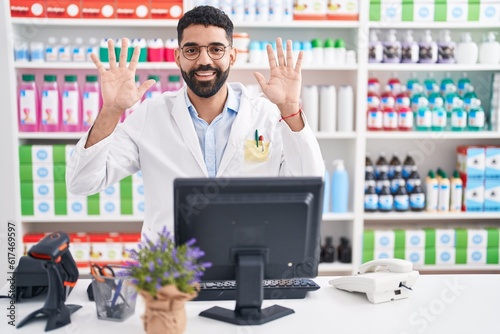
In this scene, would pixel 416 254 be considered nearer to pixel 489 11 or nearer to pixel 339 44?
pixel 339 44

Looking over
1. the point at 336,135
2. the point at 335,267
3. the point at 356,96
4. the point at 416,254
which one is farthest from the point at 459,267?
the point at 356,96

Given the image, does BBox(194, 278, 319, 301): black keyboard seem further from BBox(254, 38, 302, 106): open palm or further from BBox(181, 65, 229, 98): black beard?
BBox(181, 65, 229, 98): black beard

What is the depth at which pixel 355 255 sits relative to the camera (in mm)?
3730

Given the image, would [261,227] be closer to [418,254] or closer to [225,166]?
[225,166]

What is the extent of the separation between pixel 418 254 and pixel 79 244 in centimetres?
199

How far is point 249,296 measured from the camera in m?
1.72

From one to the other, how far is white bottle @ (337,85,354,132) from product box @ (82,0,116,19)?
1.38 m

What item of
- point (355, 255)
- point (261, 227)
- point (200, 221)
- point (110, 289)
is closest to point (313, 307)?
point (261, 227)

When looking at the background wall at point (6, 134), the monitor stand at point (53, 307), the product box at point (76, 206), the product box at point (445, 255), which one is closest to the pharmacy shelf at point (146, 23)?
the background wall at point (6, 134)

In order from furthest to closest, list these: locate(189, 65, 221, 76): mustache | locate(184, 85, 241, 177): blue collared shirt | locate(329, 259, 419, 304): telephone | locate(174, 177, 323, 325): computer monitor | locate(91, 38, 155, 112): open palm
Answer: locate(184, 85, 241, 177): blue collared shirt → locate(189, 65, 221, 76): mustache → locate(91, 38, 155, 112): open palm → locate(329, 259, 419, 304): telephone → locate(174, 177, 323, 325): computer monitor

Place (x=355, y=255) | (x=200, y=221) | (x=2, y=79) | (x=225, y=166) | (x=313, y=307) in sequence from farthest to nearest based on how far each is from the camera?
(x=355, y=255) < (x=2, y=79) < (x=225, y=166) < (x=313, y=307) < (x=200, y=221)

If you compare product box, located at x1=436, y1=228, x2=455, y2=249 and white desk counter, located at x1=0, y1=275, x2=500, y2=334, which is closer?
white desk counter, located at x1=0, y1=275, x2=500, y2=334

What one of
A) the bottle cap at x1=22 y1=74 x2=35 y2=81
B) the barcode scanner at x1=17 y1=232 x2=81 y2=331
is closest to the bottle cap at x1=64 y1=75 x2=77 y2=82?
the bottle cap at x1=22 y1=74 x2=35 y2=81

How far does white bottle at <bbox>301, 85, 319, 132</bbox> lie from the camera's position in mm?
3592
